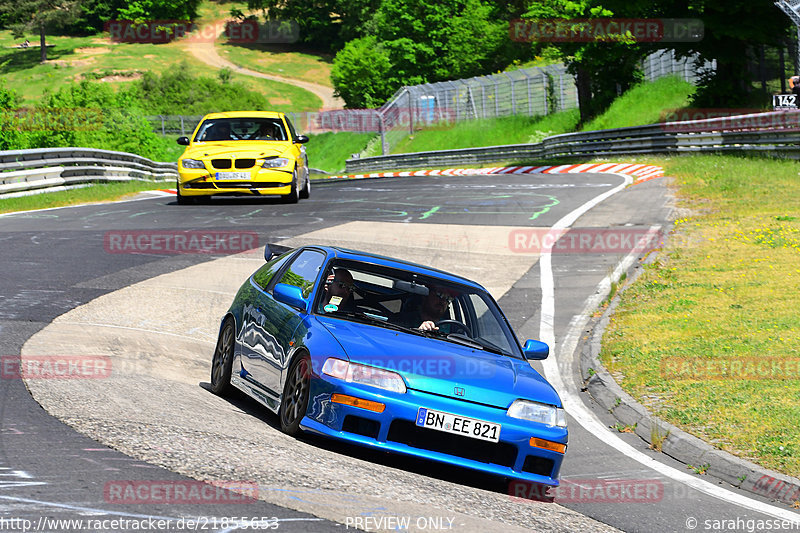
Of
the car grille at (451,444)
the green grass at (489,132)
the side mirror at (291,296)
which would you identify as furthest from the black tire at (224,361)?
the green grass at (489,132)

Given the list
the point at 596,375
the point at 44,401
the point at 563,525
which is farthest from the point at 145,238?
the point at 563,525

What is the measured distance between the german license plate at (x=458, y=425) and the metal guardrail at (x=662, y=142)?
22.5 m

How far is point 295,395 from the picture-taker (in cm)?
721

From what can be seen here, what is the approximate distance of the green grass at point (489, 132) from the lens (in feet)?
193

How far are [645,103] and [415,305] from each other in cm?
4416

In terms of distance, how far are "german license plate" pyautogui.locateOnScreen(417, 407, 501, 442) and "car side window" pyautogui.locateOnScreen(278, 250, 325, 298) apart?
1.65 metres

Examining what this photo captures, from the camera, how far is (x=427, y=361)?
7.13 meters

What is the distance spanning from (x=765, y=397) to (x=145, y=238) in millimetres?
11384

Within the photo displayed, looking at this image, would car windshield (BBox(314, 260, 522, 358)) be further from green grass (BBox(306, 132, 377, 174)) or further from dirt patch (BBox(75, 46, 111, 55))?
dirt patch (BBox(75, 46, 111, 55))

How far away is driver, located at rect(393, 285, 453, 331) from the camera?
801 cm

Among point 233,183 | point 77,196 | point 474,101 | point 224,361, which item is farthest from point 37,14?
point 224,361

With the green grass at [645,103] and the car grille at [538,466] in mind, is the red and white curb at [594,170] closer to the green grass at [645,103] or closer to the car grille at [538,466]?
the green grass at [645,103]

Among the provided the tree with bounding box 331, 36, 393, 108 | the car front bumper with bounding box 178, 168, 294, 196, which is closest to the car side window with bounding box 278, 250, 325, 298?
the car front bumper with bounding box 178, 168, 294, 196

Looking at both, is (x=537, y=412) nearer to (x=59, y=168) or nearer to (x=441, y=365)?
(x=441, y=365)
